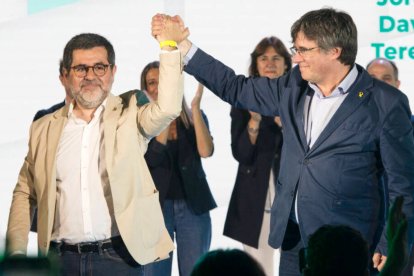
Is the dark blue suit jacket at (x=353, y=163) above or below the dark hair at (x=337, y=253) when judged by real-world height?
above

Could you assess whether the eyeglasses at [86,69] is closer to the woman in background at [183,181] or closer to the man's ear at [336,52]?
the man's ear at [336,52]

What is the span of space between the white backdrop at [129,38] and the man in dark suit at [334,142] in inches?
136

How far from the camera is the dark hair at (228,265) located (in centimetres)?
278

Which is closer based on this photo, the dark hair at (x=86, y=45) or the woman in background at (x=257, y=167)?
the dark hair at (x=86, y=45)

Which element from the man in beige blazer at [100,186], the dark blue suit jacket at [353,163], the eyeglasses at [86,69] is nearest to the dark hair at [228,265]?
the man in beige blazer at [100,186]

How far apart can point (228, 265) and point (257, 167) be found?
407 centimetres

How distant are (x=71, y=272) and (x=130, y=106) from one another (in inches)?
30.8

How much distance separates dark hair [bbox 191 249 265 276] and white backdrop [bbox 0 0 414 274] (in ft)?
17.9

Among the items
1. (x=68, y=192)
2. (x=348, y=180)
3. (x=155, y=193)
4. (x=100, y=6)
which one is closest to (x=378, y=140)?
(x=348, y=180)

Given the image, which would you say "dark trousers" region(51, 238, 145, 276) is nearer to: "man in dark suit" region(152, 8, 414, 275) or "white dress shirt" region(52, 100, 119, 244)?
"white dress shirt" region(52, 100, 119, 244)

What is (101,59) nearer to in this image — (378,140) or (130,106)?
(130,106)

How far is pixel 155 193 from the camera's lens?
187 inches

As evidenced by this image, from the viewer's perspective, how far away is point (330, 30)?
4.78 m

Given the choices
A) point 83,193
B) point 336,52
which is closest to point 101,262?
point 83,193
